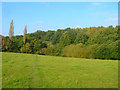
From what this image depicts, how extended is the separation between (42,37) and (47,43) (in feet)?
7.82

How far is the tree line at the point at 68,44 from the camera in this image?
108ft

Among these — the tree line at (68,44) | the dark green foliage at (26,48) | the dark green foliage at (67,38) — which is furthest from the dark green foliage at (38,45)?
the dark green foliage at (67,38)

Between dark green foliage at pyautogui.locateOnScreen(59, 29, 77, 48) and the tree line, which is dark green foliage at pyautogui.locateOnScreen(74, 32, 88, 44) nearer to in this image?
the tree line

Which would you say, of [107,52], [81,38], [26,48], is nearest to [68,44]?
[81,38]

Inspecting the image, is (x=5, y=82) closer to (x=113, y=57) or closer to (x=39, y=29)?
(x=113, y=57)

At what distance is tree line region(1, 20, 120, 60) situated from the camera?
32.8 m

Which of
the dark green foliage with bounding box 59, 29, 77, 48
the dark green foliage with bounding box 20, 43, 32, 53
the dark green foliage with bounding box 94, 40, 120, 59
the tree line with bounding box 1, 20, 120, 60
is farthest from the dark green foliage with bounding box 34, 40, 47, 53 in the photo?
the dark green foliage with bounding box 94, 40, 120, 59

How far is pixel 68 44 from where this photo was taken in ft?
123

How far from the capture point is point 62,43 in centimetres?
3675

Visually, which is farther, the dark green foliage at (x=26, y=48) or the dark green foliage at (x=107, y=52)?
the dark green foliage at (x=26, y=48)

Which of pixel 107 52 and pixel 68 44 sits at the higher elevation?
pixel 68 44

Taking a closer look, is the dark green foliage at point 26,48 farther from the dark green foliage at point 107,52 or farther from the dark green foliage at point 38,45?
the dark green foliage at point 107,52

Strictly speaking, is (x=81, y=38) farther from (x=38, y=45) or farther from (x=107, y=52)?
(x=38, y=45)

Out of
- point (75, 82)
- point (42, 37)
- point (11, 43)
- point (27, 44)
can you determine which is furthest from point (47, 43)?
point (75, 82)
